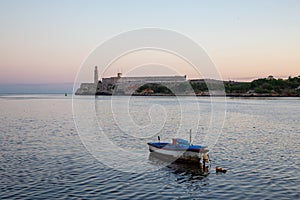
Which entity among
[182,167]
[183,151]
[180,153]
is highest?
[183,151]

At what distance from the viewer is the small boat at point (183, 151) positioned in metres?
26.2

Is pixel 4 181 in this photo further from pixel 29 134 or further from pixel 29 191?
pixel 29 134

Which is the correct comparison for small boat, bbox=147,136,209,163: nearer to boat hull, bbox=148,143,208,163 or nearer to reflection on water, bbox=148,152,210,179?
boat hull, bbox=148,143,208,163

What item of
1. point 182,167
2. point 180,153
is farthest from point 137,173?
point 180,153

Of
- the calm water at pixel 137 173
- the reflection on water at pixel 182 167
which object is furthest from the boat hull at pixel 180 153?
the calm water at pixel 137 173

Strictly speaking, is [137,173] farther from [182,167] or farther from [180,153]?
[180,153]

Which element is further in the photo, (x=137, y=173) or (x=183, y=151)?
(x=183, y=151)

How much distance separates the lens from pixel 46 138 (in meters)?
40.1

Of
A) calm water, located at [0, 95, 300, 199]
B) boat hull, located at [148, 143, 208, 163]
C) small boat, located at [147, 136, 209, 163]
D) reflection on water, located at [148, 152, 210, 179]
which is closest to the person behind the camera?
calm water, located at [0, 95, 300, 199]

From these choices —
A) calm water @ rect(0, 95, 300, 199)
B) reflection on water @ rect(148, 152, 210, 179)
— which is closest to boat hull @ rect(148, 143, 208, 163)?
reflection on water @ rect(148, 152, 210, 179)

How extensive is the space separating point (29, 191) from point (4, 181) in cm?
302

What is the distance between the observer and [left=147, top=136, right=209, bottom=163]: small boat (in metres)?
26.2

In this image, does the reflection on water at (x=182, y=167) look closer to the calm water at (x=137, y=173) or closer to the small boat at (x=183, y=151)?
the calm water at (x=137, y=173)

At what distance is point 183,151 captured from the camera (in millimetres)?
27000
